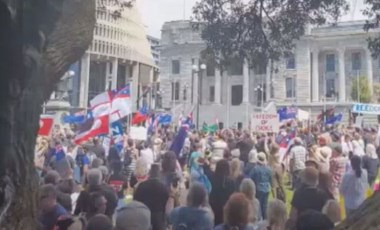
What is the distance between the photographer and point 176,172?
8609 millimetres

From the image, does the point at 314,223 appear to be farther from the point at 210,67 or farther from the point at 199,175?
the point at 210,67

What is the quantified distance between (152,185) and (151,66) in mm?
85311

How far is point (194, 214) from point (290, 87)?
7227cm

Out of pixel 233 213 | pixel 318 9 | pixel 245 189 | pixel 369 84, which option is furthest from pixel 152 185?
pixel 369 84

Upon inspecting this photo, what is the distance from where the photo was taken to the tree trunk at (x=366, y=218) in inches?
68.6

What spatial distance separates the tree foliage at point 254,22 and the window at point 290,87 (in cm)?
6734

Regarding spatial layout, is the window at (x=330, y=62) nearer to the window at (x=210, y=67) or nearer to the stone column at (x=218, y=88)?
the stone column at (x=218, y=88)

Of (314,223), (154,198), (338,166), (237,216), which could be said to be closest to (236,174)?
(154,198)

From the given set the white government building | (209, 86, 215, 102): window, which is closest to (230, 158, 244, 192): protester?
the white government building

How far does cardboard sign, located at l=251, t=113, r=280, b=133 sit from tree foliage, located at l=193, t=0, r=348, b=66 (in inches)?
437

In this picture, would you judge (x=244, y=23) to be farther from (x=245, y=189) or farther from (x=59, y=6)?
(x=59, y=6)

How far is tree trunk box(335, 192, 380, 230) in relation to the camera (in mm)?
1741

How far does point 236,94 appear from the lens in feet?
271

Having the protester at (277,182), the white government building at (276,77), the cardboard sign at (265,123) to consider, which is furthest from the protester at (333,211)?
the white government building at (276,77)
